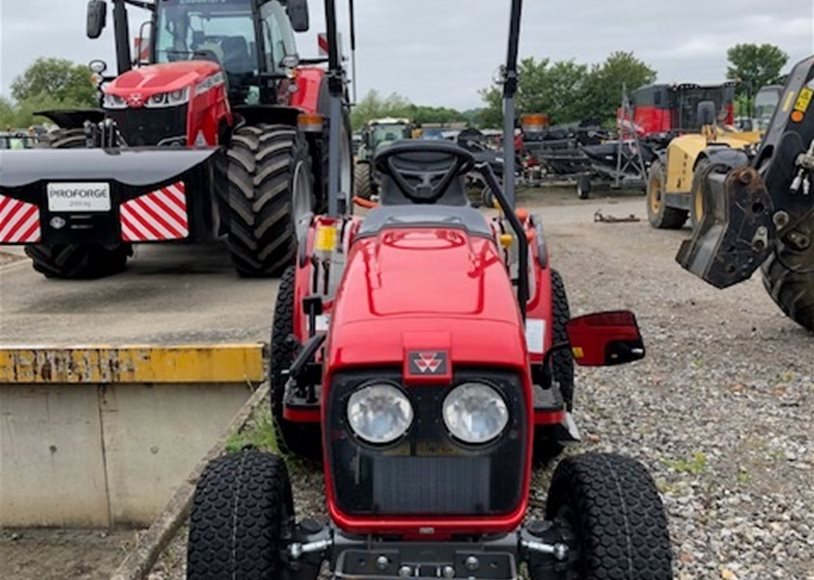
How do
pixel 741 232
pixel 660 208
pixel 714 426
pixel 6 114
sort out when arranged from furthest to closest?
1. pixel 6 114
2. pixel 660 208
3. pixel 741 232
4. pixel 714 426

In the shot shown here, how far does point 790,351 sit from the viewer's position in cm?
536

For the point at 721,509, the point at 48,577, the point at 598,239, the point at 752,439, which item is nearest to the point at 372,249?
the point at 721,509

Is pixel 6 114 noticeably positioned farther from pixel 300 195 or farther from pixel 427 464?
pixel 427 464

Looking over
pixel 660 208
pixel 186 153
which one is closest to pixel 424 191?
pixel 186 153

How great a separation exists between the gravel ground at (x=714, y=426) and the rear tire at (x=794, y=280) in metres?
0.19

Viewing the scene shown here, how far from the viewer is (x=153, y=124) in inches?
279

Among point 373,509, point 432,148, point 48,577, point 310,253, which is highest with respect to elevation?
point 432,148

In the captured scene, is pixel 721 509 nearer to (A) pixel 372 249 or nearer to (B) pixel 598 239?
(A) pixel 372 249

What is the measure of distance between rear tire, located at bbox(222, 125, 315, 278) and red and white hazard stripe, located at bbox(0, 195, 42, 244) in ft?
4.20

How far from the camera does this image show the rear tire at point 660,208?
12.1 m

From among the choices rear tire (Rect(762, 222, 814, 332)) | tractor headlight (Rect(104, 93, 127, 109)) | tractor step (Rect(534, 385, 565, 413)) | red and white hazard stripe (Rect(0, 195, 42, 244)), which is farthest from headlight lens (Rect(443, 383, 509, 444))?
tractor headlight (Rect(104, 93, 127, 109))

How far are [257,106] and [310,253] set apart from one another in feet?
15.4

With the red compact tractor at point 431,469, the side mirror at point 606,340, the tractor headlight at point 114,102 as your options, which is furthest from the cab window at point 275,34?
the side mirror at point 606,340

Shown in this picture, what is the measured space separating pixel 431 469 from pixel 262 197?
191 inches
